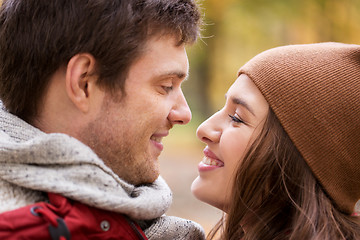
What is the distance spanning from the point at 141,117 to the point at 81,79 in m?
0.31

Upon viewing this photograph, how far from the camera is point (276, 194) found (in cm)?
240

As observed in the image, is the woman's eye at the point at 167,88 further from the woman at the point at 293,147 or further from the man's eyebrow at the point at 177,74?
the woman at the point at 293,147

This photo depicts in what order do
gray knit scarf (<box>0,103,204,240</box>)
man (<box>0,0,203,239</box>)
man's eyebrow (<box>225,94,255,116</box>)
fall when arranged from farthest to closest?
1. man's eyebrow (<box>225,94,255,116</box>)
2. man (<box>0,0,203,239</box>)
3. gray knit scarf (<box>0,103,204,240</box>)

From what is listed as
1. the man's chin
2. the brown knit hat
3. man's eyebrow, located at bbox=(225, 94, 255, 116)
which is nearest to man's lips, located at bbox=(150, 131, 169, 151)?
the man's chin

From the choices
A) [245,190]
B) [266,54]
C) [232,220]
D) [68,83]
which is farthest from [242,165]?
[68,83]

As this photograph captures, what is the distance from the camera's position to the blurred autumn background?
28.3 feet

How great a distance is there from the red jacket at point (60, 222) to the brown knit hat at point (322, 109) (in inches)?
36.8

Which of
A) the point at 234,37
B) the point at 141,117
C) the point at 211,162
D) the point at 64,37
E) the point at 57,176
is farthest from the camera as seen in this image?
the point at 234,37

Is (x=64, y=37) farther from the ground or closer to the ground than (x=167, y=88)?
farther from the ground

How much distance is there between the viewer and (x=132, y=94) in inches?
89.9

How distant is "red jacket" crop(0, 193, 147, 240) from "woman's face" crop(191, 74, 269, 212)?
26.9 inches

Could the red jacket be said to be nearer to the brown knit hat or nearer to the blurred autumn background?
the brown knit hat

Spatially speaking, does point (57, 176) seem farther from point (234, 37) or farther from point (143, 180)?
point (234, 37)

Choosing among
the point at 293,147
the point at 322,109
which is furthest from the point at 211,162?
the point at 322,109
